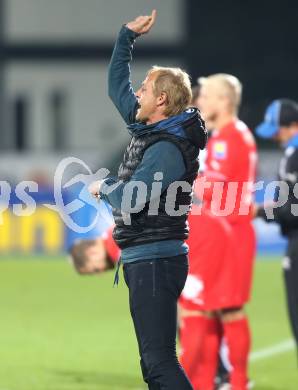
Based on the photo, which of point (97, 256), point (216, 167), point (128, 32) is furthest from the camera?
point (97, 256)

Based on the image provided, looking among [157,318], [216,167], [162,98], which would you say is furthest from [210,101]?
[157,318]

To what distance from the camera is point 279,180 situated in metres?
7.92

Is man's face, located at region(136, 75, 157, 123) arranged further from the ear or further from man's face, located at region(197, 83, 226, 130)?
man's face, located at region(197, 83, 226, 130)

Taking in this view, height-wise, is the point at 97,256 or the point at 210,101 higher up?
the point at 210,101

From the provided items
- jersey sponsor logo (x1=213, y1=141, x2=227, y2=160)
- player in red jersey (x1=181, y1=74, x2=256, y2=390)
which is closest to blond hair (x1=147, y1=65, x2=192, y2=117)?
player in red jersey (x1=181, y1=74, x2=256, y2=390)

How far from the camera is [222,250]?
7773mm

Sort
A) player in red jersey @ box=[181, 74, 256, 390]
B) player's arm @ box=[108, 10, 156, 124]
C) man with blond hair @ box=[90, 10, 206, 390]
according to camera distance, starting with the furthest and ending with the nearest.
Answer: player in red jersey @ box=[181, 74, 256, 390]
player's arm @ box=[108, 10, 156, 124]
man with blond hair @ box=[90, 10, 206, 390]

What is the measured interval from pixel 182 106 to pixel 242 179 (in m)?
2.21

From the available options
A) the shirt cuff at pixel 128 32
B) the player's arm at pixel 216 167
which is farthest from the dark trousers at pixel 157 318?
the player's arm at pixel 216 167

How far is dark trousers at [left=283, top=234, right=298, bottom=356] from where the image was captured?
25.8ft

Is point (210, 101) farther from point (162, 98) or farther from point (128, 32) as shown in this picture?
point (162, 98)

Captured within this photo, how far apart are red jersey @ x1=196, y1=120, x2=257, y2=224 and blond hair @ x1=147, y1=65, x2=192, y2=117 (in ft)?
6.38

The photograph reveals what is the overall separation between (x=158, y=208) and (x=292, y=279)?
2.26 meters

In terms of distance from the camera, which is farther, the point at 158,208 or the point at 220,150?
the point at 220,150
